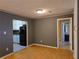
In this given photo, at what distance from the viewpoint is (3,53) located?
385 cm

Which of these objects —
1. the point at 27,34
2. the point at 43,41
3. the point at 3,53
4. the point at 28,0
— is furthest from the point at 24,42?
the point at 28,0

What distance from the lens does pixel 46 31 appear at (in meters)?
5.97

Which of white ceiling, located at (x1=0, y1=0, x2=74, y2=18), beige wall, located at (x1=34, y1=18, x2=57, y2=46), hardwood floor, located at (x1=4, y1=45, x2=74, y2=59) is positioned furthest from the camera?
beige wall, located at (x1=34, y1=18, x2=57, y2=46)

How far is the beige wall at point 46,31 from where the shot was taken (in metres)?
5.61

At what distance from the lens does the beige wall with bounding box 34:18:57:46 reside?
561 centimetres

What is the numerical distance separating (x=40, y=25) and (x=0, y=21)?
10.3 ft

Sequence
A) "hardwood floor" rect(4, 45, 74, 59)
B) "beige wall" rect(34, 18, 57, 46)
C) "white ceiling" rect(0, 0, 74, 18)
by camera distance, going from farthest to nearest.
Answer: "beige wall" rect(34, 18, 57, 46) → "hardwood floor" rect(4, 45, 74, 59) → "white ceiling" rect(0, 0, 74, 18)

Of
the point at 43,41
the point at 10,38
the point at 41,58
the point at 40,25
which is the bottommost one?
the point at 41,58

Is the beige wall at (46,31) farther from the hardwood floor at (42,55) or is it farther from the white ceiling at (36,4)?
the white ceiling at (36,4)

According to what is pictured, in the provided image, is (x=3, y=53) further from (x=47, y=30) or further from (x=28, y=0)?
(x=47, y=30)

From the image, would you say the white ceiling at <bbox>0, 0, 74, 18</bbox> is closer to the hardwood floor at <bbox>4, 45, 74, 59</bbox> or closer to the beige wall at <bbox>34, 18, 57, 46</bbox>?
the hardwood floor at <bbox>4, 45, 74, 59</bbox>

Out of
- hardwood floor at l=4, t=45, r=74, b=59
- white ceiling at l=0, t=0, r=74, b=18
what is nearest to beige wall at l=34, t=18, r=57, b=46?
hardwood floor at l=4, t=45, r=74, b=59

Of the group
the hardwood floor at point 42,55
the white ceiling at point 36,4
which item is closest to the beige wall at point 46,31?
the hardwood floor at point 42,55

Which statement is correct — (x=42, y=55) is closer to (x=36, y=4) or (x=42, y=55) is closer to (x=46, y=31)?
(x=46, y=31)
